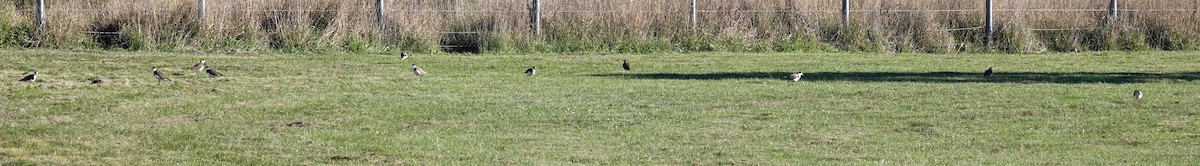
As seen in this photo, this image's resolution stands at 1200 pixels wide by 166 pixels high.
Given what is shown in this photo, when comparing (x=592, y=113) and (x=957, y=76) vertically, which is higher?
(x=592, y=113)

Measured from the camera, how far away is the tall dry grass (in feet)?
94.7

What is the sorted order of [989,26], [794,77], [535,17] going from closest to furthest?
[794,77], [535,17], [989,26]

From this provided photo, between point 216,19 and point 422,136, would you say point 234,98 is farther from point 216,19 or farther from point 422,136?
point 216,19

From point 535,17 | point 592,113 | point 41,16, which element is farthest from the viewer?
point 535,17

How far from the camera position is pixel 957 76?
2303 cm

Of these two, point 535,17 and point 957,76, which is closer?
point 957,76

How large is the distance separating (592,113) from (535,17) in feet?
43.9

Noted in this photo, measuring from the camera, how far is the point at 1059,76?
75.6 feet

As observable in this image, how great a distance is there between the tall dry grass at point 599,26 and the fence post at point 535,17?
0.27ft

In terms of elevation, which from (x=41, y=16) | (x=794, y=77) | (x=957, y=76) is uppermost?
(x=41, y=16)

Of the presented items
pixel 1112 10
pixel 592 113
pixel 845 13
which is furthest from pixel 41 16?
pixel 1112 10

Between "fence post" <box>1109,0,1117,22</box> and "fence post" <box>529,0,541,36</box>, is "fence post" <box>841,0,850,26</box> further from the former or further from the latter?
"fence post" <box>529,0,541,36</box>

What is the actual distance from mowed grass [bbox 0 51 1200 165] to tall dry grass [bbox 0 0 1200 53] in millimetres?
2734

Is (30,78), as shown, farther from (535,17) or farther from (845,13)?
(845,13)
